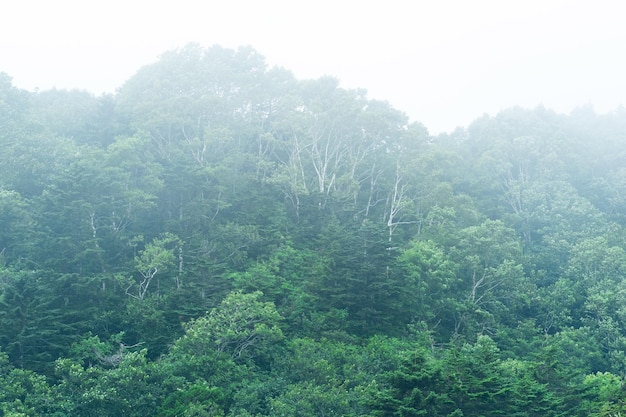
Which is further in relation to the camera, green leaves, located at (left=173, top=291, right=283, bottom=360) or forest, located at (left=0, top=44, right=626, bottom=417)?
green leaves, located at (left=173, top=291, right=283, bottom=360)

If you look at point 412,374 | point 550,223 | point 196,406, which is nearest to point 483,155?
point 550,223

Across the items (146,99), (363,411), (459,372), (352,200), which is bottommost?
(363,411)

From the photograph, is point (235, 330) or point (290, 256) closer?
point (235, 330)

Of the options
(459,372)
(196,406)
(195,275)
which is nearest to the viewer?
(196,406)

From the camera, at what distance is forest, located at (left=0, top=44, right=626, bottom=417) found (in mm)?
18516

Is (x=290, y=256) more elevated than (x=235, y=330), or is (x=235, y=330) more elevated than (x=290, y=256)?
(x=290, y=256)

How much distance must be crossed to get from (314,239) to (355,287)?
5.97m

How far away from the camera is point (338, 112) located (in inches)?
1523

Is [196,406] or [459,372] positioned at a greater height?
[459,372]

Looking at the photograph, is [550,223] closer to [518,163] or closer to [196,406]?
[518,163]

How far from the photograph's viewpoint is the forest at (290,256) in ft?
60.7

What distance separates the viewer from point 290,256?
28484 millimetres

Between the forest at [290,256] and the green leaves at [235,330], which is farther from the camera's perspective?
the green leaves at [235,330]

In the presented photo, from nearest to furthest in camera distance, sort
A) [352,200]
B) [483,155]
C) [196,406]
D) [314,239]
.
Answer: [196,406]
[314,239]
[352,200]
[483,155]
